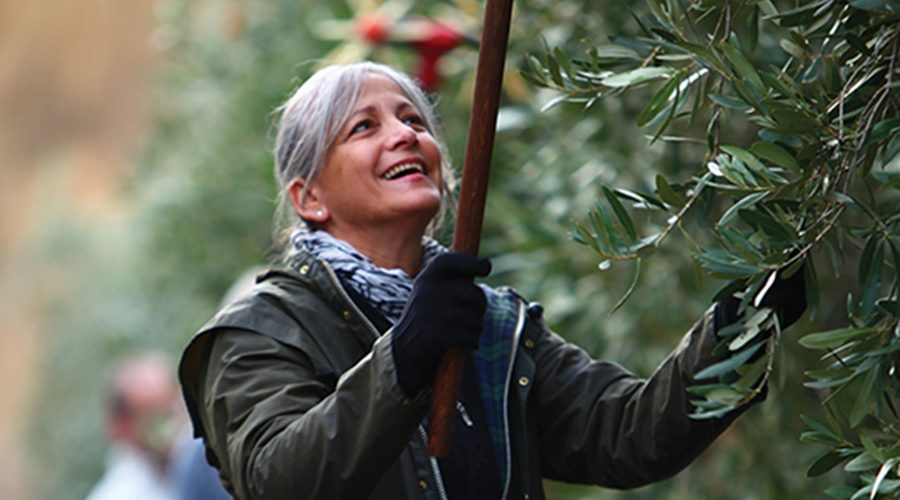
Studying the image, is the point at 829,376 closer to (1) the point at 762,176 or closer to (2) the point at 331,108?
(1) the point at 762,176

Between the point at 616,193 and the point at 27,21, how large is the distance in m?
15.7

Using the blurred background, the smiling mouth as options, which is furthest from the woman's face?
the blurred background

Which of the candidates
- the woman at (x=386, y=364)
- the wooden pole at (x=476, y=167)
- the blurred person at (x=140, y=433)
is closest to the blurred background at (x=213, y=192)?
the wooden pole at (x=476, y=167)

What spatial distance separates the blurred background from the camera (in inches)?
127

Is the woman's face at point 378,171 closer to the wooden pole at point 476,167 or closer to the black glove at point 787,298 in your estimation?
the wooden pole at point 476,167

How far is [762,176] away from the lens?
130 cm

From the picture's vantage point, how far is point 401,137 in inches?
72.4

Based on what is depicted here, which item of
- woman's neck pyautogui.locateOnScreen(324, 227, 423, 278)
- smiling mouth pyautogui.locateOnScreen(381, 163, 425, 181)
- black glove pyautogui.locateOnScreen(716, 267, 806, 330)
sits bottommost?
black glove pyautogui.locateOnScreen(716, 267, 806, 330)

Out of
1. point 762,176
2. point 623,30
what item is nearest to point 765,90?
point 762,176

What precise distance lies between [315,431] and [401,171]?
1.82ft

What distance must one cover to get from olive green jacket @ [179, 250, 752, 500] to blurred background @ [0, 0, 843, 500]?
0.85ft

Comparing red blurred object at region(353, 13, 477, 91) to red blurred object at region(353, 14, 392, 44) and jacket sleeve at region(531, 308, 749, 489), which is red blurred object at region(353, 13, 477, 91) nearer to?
red blurred object at region(353, 14, 392, 44)

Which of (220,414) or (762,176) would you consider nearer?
(762,176)

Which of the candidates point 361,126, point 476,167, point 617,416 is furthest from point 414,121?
point 617,416
